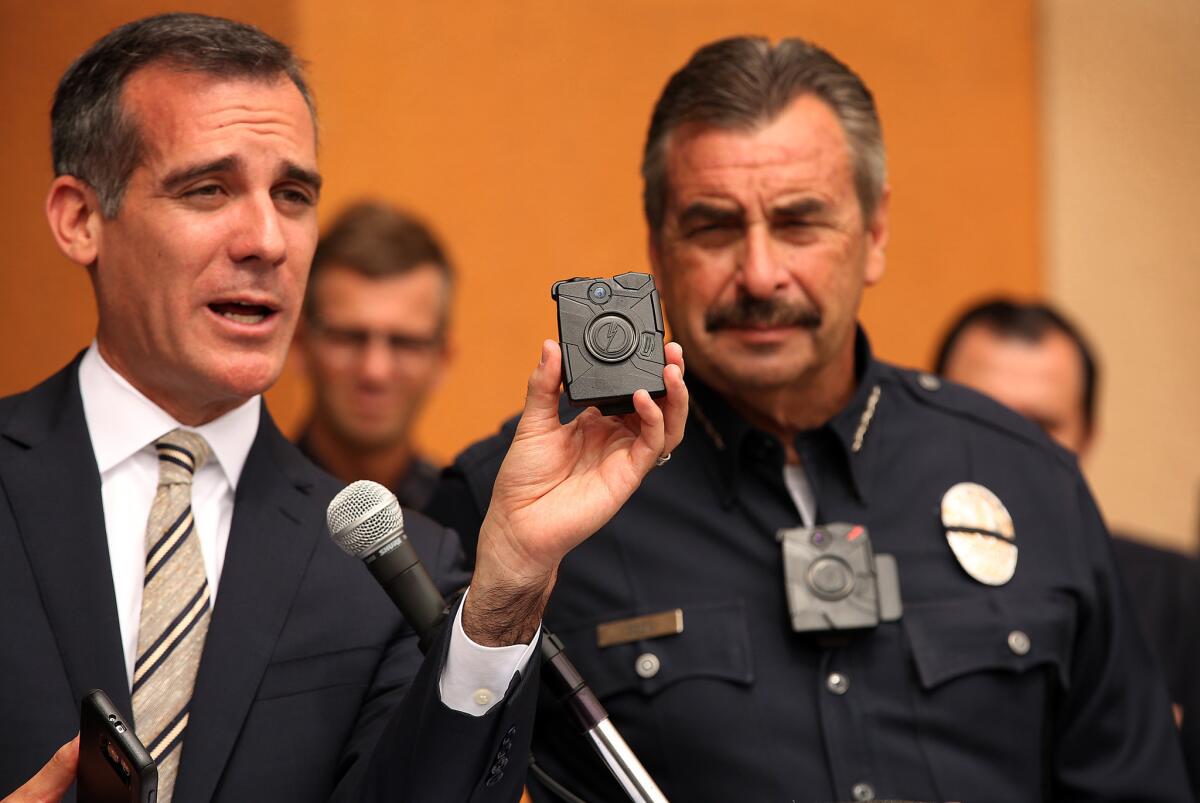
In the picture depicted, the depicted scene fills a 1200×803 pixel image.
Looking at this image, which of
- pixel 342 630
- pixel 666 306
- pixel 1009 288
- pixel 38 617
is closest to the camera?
pixel 38 617

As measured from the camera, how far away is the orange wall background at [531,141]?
11.9ft

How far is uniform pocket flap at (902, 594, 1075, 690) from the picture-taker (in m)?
2.23

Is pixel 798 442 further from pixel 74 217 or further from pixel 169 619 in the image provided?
pixel 74 217

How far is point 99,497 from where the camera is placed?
1888 mm

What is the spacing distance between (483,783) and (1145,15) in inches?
178

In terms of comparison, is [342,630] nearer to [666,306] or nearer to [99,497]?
[99,497]

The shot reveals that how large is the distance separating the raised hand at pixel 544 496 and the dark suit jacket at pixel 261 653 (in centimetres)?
7

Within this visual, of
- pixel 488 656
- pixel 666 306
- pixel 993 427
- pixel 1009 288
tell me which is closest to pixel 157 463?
pixel 488 656

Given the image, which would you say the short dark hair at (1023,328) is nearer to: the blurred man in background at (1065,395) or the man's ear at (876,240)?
the blurred man in background at (1065,395)

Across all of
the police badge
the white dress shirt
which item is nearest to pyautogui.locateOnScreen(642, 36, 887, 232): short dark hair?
the police badge

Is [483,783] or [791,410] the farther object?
[791,410]

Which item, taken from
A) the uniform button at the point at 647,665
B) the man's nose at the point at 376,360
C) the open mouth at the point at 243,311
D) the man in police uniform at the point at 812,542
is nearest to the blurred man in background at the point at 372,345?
the man's nose at the point at 376,360

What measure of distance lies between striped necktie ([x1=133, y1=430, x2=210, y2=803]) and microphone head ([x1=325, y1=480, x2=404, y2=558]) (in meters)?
0.35

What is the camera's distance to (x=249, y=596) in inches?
74.7
